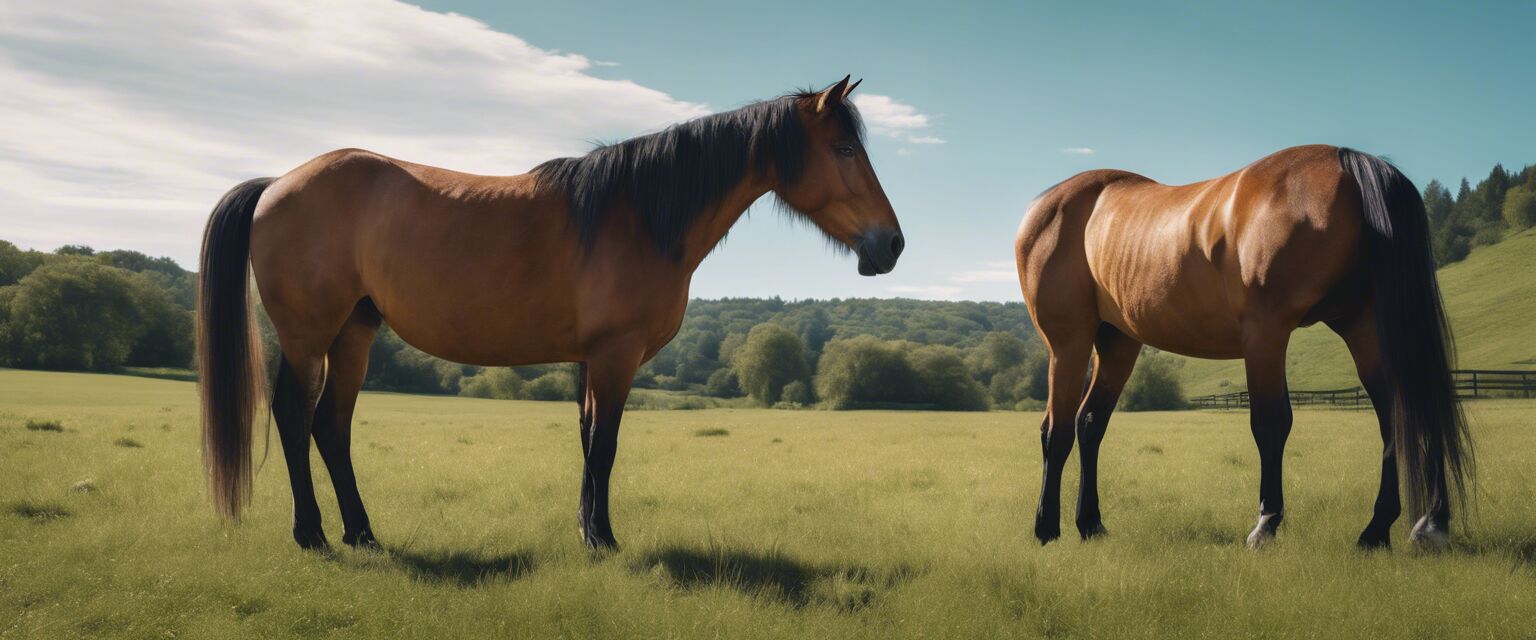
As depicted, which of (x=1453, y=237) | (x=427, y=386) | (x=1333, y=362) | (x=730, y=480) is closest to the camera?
(x=730, y=480)

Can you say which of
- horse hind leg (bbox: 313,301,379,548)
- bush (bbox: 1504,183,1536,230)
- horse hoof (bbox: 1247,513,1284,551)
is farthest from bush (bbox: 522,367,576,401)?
bush (bbox: 1504,183,1536,230)

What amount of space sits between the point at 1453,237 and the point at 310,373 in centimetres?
11588

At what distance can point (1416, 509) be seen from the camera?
4.74 metres

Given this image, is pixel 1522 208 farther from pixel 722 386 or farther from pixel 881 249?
pixel 881 249

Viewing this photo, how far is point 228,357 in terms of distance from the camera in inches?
212

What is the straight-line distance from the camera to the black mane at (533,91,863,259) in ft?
17.3

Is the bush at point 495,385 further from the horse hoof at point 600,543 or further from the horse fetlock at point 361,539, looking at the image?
the horse hoof at point 600,543

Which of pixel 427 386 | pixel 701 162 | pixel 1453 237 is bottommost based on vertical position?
pixel 427 386

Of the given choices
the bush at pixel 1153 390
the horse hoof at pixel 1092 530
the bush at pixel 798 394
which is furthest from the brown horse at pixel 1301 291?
the bush at pixel 798 394

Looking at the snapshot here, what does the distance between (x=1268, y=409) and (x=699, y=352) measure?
70.2 m

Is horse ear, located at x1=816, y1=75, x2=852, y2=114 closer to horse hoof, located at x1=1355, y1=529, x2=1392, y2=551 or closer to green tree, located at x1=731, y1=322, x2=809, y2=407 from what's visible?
horse hoof, located at x1=1355, y1=529, x2=1392, y2=551

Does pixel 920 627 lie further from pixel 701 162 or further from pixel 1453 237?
pixel 1453 237

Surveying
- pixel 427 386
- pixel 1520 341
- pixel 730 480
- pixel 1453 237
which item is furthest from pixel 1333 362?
pixel 730 480

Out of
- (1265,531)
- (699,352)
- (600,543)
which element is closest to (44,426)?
(600,543)
